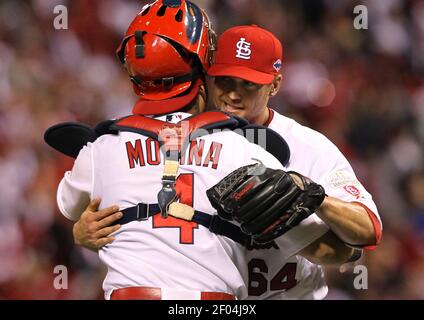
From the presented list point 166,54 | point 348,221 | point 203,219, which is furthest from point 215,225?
point 166,54

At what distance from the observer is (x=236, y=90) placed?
3.55m

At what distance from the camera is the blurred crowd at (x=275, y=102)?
19.3ft

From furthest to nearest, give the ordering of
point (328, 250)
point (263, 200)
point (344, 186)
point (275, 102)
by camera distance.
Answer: point (275, 102) → point (344, 186) → point (328, 250) → point (263, 200)

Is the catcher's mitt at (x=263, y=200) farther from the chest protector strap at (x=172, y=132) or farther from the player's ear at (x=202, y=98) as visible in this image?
the player's ear at (x=202, y=98)

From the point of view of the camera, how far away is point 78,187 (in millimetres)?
2738

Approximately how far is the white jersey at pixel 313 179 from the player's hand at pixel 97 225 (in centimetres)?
61

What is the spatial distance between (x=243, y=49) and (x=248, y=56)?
5cm

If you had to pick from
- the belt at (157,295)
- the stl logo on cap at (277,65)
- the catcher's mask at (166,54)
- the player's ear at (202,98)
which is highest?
the stl logo on cap at (277,65)

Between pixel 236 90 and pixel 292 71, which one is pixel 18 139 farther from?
pixel 236 90

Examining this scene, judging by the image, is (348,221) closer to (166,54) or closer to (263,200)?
(263,200)

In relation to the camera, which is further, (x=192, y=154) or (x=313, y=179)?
(x=313, y=179)

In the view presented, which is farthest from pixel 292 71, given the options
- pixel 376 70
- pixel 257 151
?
pixel 257 151

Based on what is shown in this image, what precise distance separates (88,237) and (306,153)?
3.21 feet

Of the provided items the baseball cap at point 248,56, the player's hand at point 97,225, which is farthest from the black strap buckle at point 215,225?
the baseball cap at point 248,56
